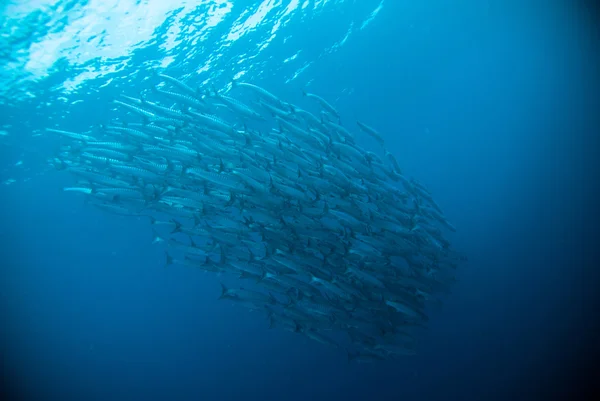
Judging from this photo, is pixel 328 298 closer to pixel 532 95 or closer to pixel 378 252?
pixel 378 252

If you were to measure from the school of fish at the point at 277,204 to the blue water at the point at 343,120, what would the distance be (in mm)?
3928

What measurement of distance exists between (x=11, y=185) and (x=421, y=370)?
21.2 metres

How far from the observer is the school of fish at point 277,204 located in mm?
7188

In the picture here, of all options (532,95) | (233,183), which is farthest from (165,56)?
(532,95)

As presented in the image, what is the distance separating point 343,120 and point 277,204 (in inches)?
677

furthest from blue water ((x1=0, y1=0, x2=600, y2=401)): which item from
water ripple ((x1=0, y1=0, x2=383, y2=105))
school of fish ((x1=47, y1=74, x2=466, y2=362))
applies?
school of fish ((x1=47, y1=74, x2=466, y2=362))

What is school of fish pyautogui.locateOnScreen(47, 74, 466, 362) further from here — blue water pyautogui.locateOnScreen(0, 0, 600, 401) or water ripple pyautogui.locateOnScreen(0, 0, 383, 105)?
water ripple pyautogui.locateOnScreen(0, 0, 383, 105)

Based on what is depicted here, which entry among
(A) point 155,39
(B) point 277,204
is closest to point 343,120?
(A) point 155,39

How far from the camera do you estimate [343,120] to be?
2306cm

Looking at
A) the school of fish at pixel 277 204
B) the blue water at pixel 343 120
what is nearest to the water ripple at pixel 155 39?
the blue water at pixel 343 120

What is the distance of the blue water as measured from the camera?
39.0 ft

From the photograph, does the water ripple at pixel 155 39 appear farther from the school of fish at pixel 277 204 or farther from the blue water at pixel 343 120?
the school of fish at pixel 277 204

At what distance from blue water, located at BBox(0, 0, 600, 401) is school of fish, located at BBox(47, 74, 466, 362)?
393cm

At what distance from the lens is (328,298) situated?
8.13 meters
